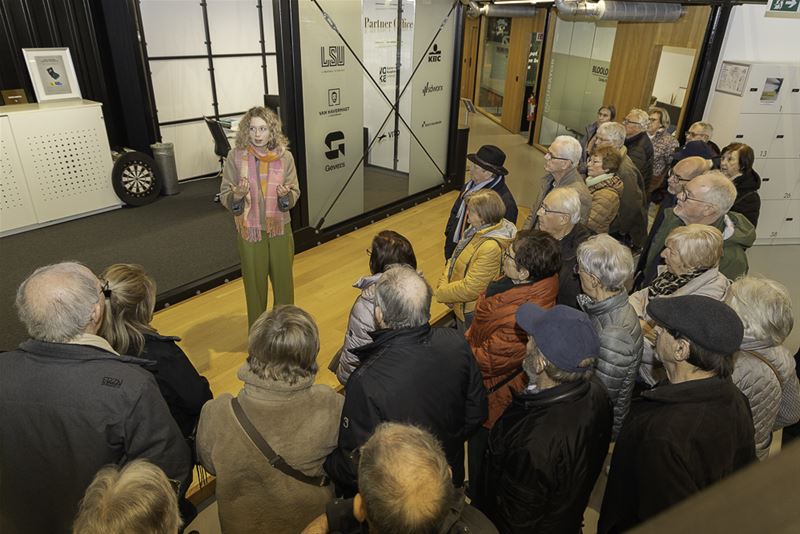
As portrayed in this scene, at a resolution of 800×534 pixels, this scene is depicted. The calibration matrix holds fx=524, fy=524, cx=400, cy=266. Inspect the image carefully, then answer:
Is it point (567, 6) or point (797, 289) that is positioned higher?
point (567, 6)

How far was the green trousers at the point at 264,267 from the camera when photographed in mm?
3895

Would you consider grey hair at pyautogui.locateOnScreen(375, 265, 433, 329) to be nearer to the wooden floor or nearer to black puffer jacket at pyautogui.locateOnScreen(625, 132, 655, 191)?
the wooden floor

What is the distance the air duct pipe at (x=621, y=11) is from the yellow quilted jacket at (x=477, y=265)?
18.6ft

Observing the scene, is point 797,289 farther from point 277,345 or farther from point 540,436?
point 277,345

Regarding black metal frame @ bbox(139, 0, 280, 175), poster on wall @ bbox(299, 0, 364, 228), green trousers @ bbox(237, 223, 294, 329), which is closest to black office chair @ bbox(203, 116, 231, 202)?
black metal frame @ bbox(139, 0, 280, 175)

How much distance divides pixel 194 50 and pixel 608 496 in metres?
7.86

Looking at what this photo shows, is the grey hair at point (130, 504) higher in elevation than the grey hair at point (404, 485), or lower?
lower

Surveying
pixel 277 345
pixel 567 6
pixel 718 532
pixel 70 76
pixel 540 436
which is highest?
pixel 567 6

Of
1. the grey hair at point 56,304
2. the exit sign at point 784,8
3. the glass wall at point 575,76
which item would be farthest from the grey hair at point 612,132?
the glass wall at point 575,76

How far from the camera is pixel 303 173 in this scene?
5598 mm

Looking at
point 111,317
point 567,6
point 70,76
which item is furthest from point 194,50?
point 111,317

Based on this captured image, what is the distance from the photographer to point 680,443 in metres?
1.70

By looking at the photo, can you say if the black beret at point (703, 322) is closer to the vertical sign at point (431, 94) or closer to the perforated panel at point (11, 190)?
the vertical sign at point (431, 94)

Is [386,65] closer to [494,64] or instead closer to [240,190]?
[240,190]
